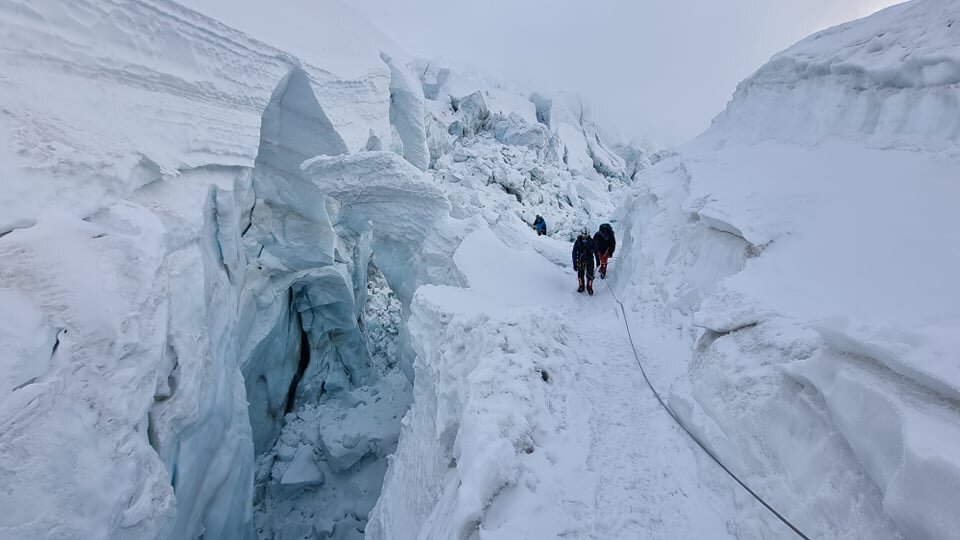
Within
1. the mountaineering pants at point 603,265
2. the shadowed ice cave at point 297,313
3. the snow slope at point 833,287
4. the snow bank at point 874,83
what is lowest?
the shadowed ice cave at point 297,313

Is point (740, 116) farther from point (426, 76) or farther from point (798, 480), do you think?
point (426, 76)

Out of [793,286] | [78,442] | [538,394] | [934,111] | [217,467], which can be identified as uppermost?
[934,111]

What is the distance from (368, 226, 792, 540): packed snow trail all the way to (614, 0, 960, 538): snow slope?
1.19 ft

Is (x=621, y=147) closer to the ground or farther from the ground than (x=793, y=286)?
farther from the ground

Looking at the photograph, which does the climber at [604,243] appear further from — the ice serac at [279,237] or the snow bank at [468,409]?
the ice serac at [279,237]

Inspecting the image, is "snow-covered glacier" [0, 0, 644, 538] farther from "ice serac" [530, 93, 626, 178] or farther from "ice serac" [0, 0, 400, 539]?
"ice serac" [530, 93, 626, 178]

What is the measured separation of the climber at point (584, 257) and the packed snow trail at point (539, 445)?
4.55ft

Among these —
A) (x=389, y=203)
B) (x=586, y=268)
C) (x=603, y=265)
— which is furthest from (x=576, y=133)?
(x=586, y=268)

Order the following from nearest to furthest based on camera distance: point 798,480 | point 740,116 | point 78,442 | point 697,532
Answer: point 798,480 → point 697,532 → point 78,442 → point 740,116

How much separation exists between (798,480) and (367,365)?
12454 millimetres

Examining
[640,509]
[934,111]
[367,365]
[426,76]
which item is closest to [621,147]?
[426,76]

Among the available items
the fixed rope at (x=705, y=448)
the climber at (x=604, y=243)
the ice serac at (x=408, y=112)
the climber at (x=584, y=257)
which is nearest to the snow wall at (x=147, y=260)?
the climber at (x=584, y=257)

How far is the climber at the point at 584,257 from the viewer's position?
23.4ft

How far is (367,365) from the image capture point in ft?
43.2
